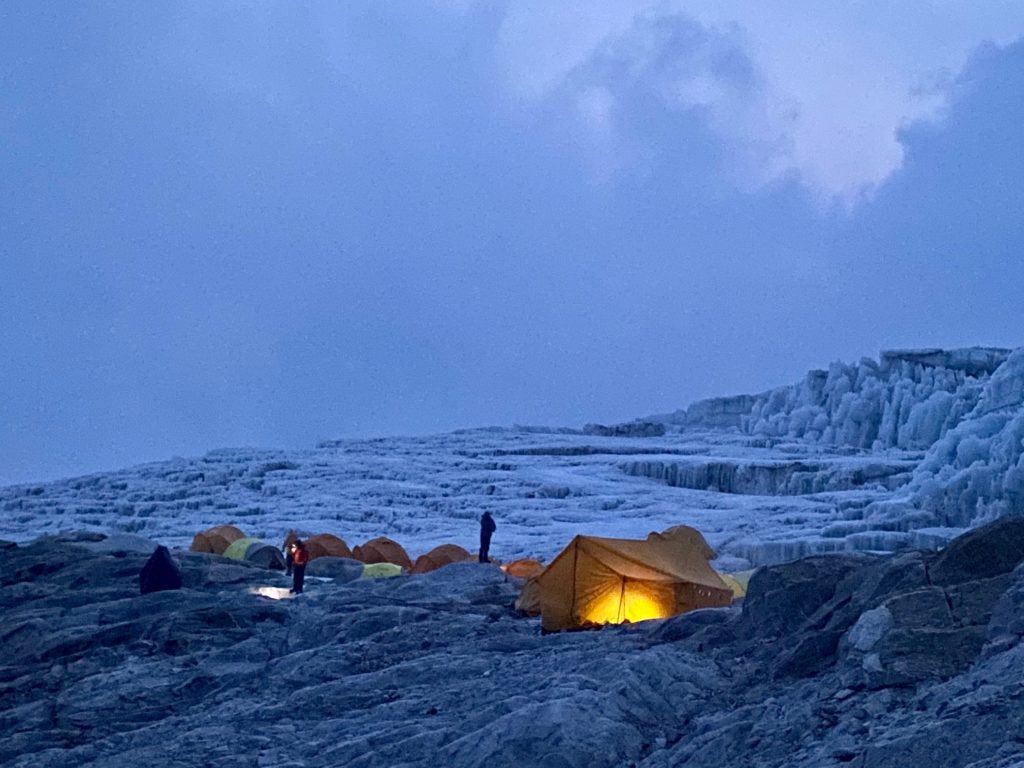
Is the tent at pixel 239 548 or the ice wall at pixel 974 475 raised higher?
the ice wall at pixel 974 475

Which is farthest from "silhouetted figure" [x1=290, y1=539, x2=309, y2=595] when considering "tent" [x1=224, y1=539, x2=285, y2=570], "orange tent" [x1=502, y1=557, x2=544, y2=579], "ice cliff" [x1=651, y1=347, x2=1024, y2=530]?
"ice cliff" [x1=651, y1=347, x2=1024, y2=530]

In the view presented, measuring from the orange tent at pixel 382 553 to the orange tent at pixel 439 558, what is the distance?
6.16 ft

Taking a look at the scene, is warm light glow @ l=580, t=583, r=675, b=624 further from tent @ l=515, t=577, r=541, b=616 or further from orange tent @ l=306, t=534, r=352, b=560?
orange tent @ l=306, t=534, r=352, b=560

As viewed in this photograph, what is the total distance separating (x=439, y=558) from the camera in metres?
37.9

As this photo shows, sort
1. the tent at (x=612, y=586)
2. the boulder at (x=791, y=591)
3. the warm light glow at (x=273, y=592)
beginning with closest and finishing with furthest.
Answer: the boulder at (x=791, y=591), the tent at (x=612, y=586), the warm light glow at (x=273, y=592)

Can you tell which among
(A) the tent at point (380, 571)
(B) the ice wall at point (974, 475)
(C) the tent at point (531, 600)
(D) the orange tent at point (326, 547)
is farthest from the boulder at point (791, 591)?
(D) the orange tent at point (326, 547)

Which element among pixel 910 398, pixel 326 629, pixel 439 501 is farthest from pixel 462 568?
pixel 910 398

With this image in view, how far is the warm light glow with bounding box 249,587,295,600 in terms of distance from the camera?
2452 cm

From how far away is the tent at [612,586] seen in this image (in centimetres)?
1930

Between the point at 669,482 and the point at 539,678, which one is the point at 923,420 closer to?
the point at 669,482

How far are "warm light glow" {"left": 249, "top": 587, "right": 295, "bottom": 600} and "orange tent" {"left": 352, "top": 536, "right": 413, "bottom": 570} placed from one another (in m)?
13.5

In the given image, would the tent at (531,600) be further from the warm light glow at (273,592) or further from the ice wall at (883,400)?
the ice wall at (883,400)

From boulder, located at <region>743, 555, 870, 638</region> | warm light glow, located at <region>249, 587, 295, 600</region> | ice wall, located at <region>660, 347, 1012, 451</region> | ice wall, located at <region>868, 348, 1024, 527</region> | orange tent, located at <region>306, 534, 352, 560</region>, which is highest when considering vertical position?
ice wall, located at <region>660, 347, 1012, 451</region>

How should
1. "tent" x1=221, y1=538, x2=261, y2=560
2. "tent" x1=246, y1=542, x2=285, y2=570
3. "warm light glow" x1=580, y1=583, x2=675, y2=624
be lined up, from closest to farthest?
"warm light glow" x1=580, y1=583, x2=675, y2=624 < "tent" x1=246, y1=542, x2=285, y2=570 < "tent" x1=221, y1=538, x2=261, y2=560
